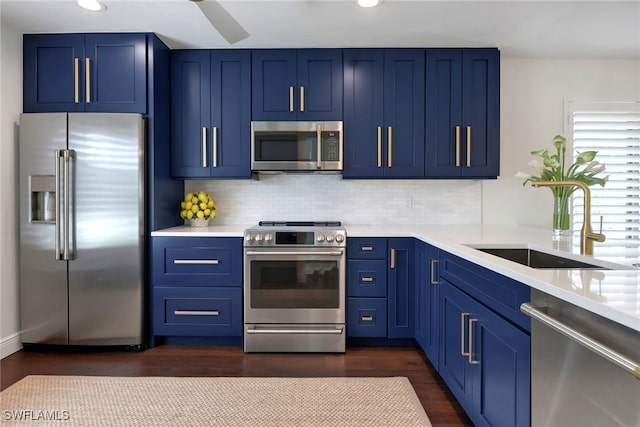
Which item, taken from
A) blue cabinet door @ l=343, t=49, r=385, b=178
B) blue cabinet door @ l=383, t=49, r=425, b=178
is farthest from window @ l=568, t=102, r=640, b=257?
blue cabinet door @ l=343, t=49, r=385, b=178

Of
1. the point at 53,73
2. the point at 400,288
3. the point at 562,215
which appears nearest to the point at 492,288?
the point at 562,215

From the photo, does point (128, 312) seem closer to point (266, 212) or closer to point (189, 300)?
point (189, 300)

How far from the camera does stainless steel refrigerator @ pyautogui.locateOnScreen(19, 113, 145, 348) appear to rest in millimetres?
2871

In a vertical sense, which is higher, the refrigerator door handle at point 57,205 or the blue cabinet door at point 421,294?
the refrigerator door handle at point 57,205

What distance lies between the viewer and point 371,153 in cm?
330

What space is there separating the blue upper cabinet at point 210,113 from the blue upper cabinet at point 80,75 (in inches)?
14.5

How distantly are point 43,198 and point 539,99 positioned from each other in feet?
13.8

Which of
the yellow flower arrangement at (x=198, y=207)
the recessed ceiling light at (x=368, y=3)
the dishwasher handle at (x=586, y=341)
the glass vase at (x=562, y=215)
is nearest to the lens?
the dishwasher handle at (x=586, y=341)

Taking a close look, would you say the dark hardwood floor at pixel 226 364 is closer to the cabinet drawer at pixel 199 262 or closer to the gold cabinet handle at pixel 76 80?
the cabinet drawer at pixel 199 262

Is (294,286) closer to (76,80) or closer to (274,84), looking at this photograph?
(274,84)

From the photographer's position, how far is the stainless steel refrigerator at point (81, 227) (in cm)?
287

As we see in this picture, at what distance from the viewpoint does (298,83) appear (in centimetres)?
329

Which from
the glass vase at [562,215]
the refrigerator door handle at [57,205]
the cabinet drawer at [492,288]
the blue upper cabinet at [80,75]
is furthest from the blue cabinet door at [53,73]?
the glass vase at [562,215]

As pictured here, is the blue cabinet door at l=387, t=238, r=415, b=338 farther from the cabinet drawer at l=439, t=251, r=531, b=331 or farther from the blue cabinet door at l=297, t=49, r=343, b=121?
the blue cabinet door at l=297, t=49, r=343, b=121
